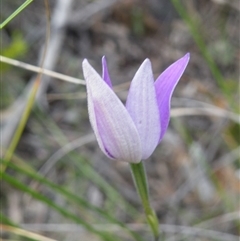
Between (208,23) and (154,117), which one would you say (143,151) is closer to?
(154,117)

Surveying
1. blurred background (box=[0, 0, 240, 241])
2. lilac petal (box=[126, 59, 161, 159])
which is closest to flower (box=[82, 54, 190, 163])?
lilac petal (box=[126, 59, 161, 159])

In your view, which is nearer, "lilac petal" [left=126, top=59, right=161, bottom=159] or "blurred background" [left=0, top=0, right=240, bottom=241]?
"lilac petal" [left=126, top=59, right=161, bottom=159]

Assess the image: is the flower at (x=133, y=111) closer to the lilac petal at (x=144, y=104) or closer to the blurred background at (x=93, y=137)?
the lilac petal at (x=144, y=104)

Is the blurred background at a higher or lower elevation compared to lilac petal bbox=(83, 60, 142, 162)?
higher

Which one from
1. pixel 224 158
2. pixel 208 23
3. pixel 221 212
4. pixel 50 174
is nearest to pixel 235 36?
pixel 208 23

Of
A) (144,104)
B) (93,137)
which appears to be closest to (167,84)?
(144,104)

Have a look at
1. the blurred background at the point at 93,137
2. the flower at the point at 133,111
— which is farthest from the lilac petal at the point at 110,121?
the blurred background at the point at 93,137

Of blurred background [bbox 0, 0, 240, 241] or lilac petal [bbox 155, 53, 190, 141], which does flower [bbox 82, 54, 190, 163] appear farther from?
blurred background [bbox 0, 0, 240, 241]
